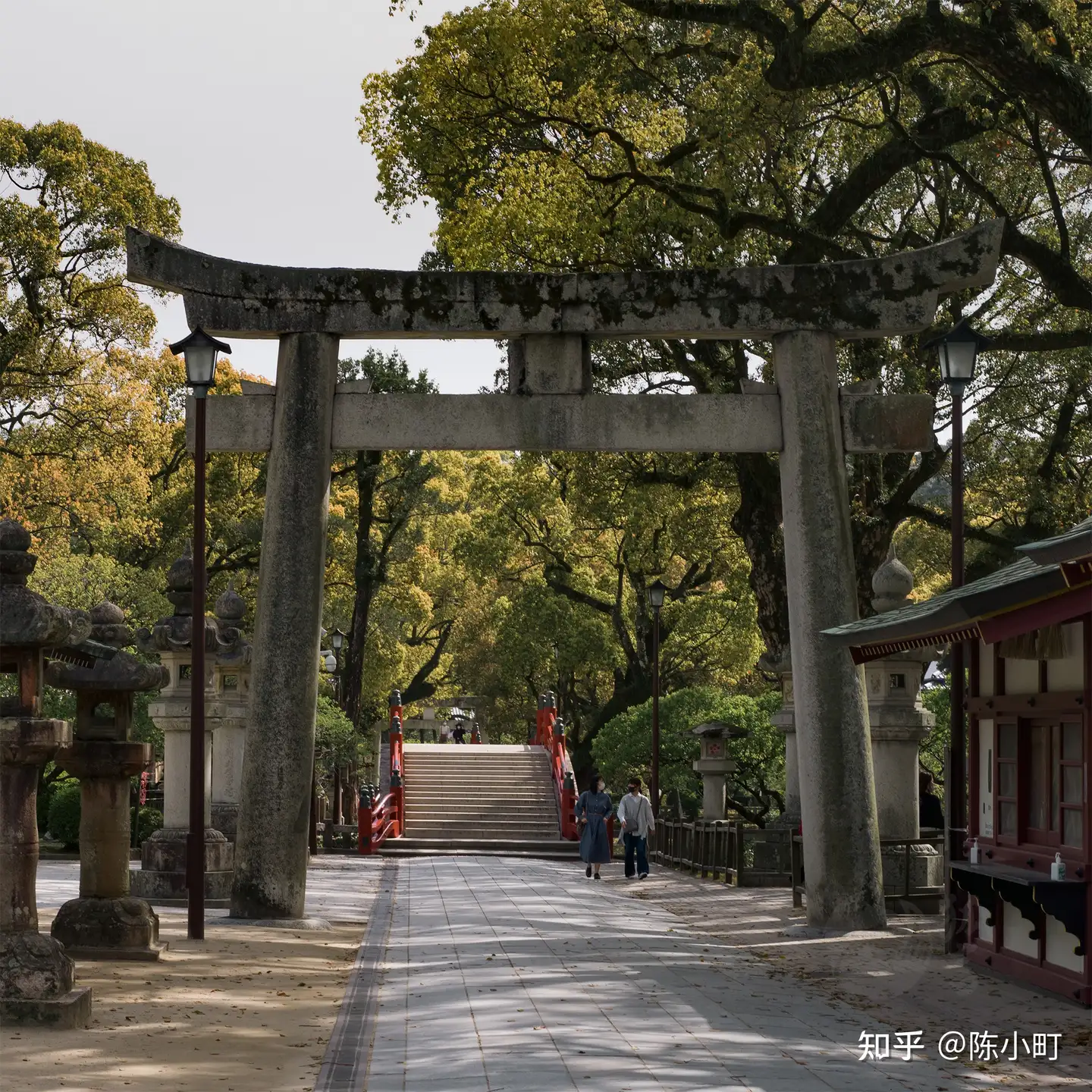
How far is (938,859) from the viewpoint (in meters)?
19.5

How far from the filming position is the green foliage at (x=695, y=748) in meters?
32.9

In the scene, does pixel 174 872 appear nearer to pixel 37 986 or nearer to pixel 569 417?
pixel 569 417

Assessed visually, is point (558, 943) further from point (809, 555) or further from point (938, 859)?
point (938, 859)

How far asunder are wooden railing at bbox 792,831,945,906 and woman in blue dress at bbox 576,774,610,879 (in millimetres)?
6102

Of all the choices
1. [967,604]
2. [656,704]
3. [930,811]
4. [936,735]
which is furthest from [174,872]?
[936,735]

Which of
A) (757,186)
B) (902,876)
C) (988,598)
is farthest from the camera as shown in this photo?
(757,186)

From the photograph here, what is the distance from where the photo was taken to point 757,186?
24125 mm

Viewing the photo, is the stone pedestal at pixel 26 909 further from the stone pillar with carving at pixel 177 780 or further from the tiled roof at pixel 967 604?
the stone pillar with carving at pixel 177 780

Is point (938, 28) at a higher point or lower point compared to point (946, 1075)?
higher

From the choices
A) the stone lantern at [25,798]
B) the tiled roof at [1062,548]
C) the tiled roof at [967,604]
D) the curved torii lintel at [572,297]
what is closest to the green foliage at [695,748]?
the curved torii lintel at [572,297]

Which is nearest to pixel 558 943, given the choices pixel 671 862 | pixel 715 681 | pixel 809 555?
pixel 809 555

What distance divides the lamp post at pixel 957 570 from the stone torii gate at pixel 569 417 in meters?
0.99

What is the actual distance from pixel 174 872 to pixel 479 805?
1780 centimetres

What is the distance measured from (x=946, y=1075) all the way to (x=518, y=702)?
52.3 metres
